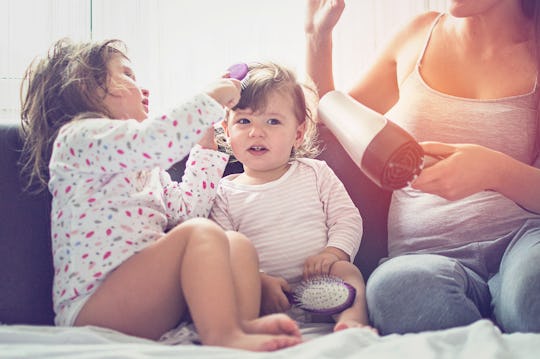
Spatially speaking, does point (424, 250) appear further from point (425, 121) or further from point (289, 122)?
point (289, 122)

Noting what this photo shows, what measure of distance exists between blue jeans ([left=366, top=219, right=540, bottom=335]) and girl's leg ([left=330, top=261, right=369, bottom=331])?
0.07ft

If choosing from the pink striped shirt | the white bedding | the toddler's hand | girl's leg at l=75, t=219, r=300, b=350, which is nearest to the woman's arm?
the pink striped shirt

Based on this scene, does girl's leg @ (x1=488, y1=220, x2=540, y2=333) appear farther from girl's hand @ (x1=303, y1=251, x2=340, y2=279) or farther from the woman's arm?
the woman's arm

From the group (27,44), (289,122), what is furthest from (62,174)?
(27,44)

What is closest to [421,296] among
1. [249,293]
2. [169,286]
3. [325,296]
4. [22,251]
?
[325,296]

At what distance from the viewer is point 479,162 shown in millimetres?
899

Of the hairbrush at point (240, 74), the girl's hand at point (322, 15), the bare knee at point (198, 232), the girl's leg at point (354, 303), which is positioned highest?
the girl's hand at point (322, 15)

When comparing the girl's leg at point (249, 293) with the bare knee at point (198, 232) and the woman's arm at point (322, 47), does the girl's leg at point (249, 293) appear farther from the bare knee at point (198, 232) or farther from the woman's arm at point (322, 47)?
the woman's arm at point (322, 47)

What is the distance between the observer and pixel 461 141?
3.42 feet

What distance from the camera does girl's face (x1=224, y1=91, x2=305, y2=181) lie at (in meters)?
1.10

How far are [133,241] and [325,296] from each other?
316 mm

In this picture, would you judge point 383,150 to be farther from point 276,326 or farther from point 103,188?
point 103,188

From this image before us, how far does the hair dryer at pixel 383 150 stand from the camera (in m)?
0.78

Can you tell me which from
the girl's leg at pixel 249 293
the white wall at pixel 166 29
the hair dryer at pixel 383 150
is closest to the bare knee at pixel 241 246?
the girl's leg at pixel 249 293
